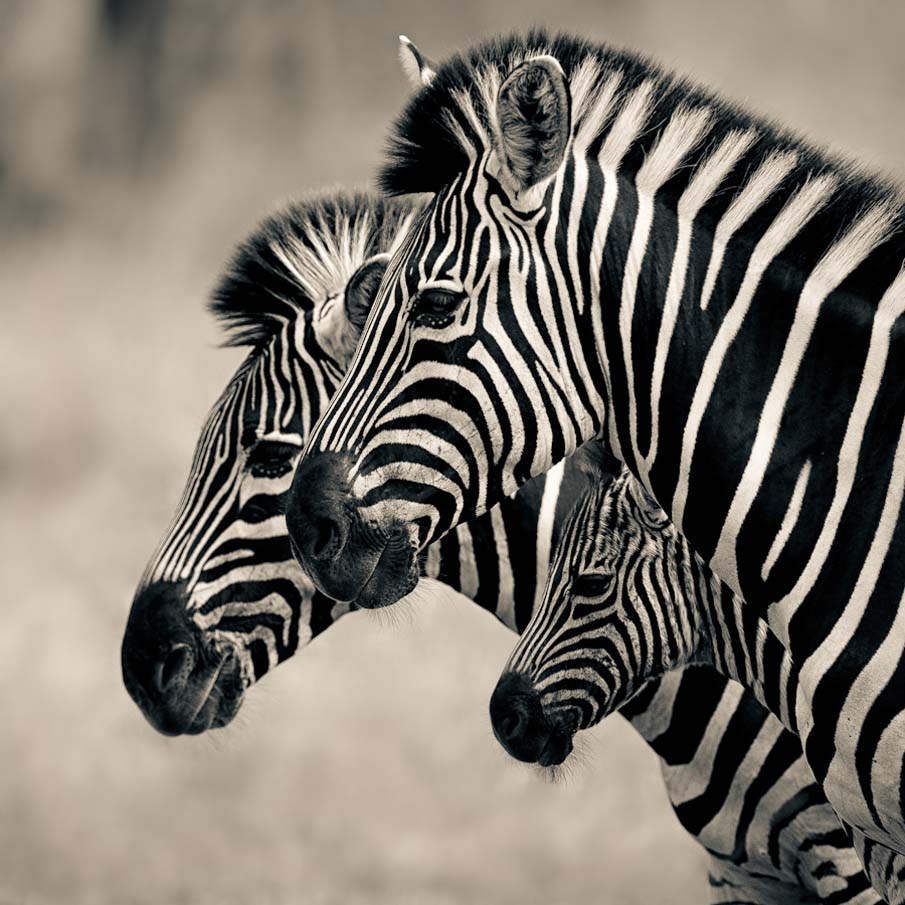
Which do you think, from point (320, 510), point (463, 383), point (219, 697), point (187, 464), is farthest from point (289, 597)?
point (187, 464)

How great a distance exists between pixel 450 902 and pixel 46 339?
7525 millimetres

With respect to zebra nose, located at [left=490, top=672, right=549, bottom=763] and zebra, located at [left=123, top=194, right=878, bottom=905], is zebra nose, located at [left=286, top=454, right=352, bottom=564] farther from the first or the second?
zebra, located at [left=123, top=194, right=878, bottom=905]

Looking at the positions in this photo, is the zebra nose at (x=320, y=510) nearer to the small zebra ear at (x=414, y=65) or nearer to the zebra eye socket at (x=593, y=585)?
the small zebra ear at (x=414, y=65)

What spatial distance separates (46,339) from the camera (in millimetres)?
13805

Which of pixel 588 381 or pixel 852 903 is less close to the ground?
pixel 588 381

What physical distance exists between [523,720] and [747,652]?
2.69 ft

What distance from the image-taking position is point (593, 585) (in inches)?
183

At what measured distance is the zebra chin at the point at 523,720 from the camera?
444 cm

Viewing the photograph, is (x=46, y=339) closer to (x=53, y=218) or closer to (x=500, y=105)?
(x=53, y=218)

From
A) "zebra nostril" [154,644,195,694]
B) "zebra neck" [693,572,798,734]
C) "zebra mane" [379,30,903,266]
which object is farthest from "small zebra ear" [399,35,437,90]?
"zebra nostril" [154,644,195,694]

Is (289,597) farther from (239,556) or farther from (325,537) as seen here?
(325,537)

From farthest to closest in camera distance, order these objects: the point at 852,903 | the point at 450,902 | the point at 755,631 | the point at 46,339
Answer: the point at 46,339
the point at 450,902
the point at 852,903
the point at 755,631

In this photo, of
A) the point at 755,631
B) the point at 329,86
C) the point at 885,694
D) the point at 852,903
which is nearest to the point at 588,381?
the point at 885,694

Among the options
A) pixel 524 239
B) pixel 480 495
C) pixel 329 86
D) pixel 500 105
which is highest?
pixel 329 86
